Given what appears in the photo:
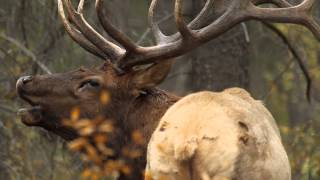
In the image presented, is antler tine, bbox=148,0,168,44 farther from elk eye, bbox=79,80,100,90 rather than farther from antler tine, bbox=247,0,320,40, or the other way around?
antler tine, bbox=247,0,320,40

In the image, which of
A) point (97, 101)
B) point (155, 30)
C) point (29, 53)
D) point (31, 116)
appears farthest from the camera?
point (29, 53)

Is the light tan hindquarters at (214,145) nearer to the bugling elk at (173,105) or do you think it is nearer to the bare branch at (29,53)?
the bugling elk at (173,105)

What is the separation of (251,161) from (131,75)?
214 cm

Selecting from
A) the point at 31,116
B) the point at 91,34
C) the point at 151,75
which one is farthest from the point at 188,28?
the point at 31,116

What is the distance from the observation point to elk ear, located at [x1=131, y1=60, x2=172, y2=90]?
356 inches

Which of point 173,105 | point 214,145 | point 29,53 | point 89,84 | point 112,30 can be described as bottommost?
point 29,53

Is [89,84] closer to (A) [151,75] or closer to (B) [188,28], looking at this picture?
(A) [151,75]

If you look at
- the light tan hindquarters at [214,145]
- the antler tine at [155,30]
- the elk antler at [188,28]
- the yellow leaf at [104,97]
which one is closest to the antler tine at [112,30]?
the elk antler at [188,28]

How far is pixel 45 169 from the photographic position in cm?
1229

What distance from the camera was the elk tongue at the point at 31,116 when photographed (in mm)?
9008

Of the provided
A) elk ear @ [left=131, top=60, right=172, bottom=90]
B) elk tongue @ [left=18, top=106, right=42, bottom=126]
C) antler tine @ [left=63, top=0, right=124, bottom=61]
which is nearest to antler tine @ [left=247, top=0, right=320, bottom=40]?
elk ear @ [left=131, top=60, right=172, bottom=90]

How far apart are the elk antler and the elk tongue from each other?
826 millimetres

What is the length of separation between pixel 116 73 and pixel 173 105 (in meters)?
1.20

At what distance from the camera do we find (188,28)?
28.4ft
